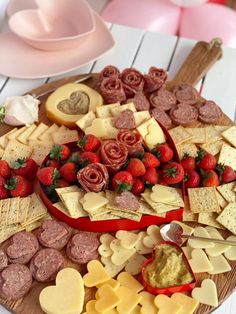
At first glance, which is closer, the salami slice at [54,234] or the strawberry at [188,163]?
the salami slice at [54,234]

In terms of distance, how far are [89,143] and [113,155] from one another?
0.27ft

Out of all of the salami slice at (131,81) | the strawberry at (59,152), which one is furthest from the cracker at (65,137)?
the salami slice at (131,81)

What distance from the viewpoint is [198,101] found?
5.35 ft

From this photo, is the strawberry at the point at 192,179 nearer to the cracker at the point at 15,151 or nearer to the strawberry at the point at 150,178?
the strawberry at the point at 150,178

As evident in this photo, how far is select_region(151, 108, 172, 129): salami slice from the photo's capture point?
1.55 meters

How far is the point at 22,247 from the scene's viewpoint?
4.12 feet

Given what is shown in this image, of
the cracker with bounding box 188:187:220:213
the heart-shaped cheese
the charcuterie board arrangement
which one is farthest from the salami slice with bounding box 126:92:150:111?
the heart-shaped cheese

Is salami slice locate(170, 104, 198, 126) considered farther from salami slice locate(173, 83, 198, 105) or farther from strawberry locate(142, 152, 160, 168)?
strawberry locate(142, 152, 160, 168)

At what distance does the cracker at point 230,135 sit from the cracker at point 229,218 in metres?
0.23

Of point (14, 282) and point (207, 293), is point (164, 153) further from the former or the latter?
point (14, 282)

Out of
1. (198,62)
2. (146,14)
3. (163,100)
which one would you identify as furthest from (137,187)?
(146,14)

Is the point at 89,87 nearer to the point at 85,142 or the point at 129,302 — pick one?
the point at 85,142

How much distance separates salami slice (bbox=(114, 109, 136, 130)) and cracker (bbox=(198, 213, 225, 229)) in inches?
12.0

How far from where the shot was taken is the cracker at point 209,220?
1314 mm
